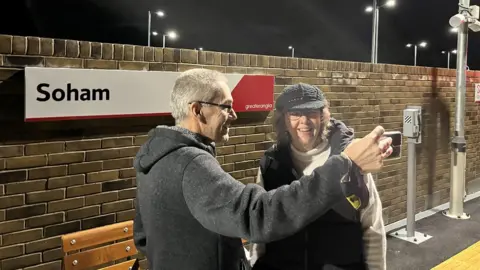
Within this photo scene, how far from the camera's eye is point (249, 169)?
3.89 metres

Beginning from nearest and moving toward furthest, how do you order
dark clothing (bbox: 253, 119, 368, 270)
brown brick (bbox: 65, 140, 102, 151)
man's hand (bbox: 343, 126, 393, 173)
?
man's hand (bbox: 343, 126, 393, 173) < dark clothing (bbox: 253, 119, 368, 270) < brown brick (bbox: 65, 140, 102, 151)

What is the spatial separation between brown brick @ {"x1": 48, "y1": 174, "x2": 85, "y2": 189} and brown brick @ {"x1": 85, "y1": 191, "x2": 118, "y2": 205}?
0.13m

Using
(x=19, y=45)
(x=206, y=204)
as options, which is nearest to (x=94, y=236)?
(x=19, y=45)

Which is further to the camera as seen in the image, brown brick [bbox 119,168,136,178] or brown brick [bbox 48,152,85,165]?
brown brick [bbox 119,168,136,178]

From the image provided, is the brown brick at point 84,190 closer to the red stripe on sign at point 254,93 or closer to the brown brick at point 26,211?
the brown brick at point 26,211

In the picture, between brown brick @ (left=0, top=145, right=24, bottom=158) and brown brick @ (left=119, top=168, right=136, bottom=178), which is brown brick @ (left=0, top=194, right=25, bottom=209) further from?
brown brick @ (left=119, top=168, right=136, bottom=178)

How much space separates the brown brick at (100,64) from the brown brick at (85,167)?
64 centimetres

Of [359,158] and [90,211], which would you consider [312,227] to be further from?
[90,211]

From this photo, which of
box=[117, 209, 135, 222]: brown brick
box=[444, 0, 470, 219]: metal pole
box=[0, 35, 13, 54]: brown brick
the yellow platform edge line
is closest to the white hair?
box=[0, 35, 13, 54]: brown brick

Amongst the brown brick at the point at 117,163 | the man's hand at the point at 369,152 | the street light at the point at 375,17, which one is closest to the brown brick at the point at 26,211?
the brown brick at the point at 117,163

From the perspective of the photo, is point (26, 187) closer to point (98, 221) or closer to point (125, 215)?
point (98, 221)

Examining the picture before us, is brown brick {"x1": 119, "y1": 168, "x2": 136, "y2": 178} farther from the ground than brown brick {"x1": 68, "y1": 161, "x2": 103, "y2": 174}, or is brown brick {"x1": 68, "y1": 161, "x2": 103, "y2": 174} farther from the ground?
brown brick {"x1": 68, "y1": 161, "x2": 103, "y2": 174}

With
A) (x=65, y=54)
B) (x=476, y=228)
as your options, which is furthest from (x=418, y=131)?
(x=65, y=54)

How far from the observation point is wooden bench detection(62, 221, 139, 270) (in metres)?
2.53
